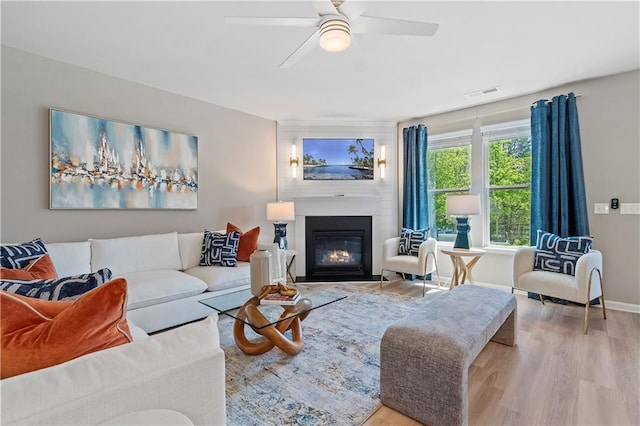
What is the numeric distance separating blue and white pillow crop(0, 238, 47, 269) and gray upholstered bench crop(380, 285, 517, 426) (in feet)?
7.90

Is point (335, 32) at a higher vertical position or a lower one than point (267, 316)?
higher

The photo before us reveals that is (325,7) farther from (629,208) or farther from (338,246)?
(629,208)

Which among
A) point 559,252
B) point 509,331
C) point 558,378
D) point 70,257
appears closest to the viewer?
point 558,378

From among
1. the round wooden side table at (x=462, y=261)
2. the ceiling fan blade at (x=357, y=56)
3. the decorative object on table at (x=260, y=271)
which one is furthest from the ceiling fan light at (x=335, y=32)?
the round wooden side table at (x=462, y=261)

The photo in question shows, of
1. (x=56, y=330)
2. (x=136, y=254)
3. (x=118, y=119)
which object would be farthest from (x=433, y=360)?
(x=118, y=119)

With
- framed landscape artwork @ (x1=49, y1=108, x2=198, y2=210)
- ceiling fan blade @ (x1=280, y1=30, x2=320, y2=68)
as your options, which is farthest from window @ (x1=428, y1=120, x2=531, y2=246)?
framed landscape artwork @ (x1=49, y1=108, x2=198, y2=210)

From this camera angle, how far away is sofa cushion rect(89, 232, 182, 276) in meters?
2.81

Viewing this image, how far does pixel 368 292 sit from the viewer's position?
4066mm

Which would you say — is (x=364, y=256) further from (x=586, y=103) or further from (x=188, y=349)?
(x=188, y=349)

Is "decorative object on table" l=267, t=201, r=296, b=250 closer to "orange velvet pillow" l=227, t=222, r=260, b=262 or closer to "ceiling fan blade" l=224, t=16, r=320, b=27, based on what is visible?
"orange velvet pillow" l=227, t=222, r=260, b=262

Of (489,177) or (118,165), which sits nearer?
(118,165)

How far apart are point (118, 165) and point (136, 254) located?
1.00 metres

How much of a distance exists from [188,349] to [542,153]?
166 inches

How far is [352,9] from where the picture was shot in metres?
1.80
